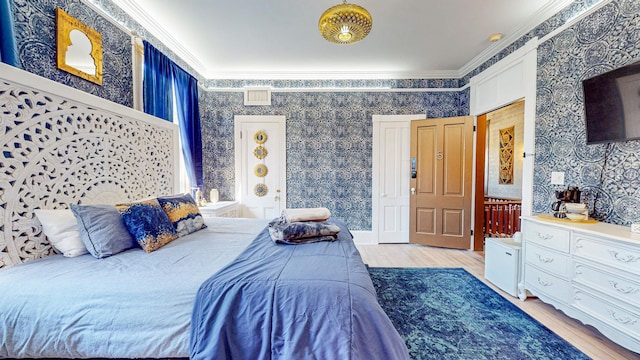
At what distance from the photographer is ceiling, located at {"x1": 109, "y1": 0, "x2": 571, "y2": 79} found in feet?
7.86

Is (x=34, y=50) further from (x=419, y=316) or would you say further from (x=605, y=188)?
(x=605, y=188)

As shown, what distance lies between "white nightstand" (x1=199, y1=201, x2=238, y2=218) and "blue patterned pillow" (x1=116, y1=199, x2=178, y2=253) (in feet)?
4.37

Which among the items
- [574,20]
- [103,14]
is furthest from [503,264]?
[103,14]

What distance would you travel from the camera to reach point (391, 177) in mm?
4016

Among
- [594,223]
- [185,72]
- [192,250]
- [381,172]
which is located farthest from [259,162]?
[594,223]

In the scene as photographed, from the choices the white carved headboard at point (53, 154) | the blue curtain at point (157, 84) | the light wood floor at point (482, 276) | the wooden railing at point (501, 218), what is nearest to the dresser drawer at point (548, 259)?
the light wood floor at point (482, 276)

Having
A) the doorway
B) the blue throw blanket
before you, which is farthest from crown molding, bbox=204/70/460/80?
the blue throw blanket

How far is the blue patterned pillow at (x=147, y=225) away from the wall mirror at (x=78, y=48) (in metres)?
1.19

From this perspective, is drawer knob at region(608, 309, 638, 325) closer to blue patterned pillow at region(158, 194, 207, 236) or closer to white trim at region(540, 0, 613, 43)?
white trim at region(540, 0, 613, 43)

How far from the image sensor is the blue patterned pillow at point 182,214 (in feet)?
6.48

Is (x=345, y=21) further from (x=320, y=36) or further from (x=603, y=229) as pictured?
(x=603, y=229)

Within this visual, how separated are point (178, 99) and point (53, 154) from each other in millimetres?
1796

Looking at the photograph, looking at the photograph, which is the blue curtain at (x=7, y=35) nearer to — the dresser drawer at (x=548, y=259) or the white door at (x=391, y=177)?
the white door at (x=391, y=177)

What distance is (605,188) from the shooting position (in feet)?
6.33
